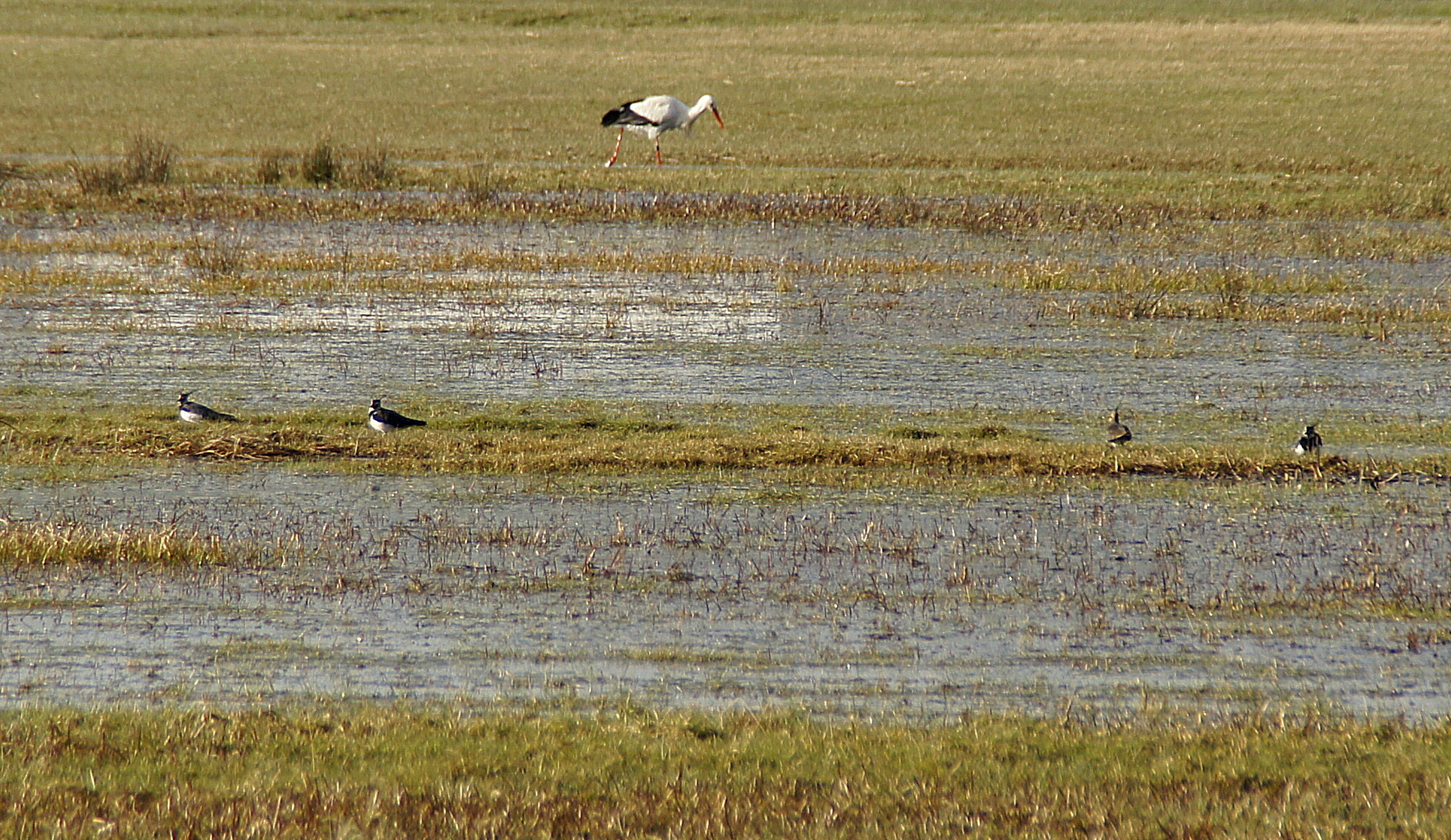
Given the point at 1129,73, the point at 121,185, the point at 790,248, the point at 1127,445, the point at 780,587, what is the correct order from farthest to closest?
the point at 1129,73, the point at 121,185, the point at 790,248, the point at 1127,445, the point at 780,587

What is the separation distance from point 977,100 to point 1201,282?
25416mm

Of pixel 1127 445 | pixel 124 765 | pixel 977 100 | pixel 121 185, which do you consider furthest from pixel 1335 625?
pixel 977 100

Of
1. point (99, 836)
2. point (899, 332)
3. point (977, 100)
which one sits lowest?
point (99, 836)

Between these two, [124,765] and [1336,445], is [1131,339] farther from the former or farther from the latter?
[124,765]

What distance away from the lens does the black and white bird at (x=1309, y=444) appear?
491 inches

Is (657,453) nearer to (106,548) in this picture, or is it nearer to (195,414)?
(195,414)

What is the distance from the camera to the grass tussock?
9586 millimetres

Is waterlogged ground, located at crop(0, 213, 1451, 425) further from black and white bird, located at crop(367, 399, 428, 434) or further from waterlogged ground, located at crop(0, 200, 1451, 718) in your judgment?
black and white bird, located at crop(367, 399, 428, 434)

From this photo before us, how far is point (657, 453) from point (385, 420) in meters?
2.38

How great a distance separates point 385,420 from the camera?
12.8m

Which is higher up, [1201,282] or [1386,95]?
[1386,95]

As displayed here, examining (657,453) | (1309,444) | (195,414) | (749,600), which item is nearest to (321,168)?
(195,414)

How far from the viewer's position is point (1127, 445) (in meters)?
12.9

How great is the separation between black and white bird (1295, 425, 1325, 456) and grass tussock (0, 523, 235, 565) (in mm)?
8466
